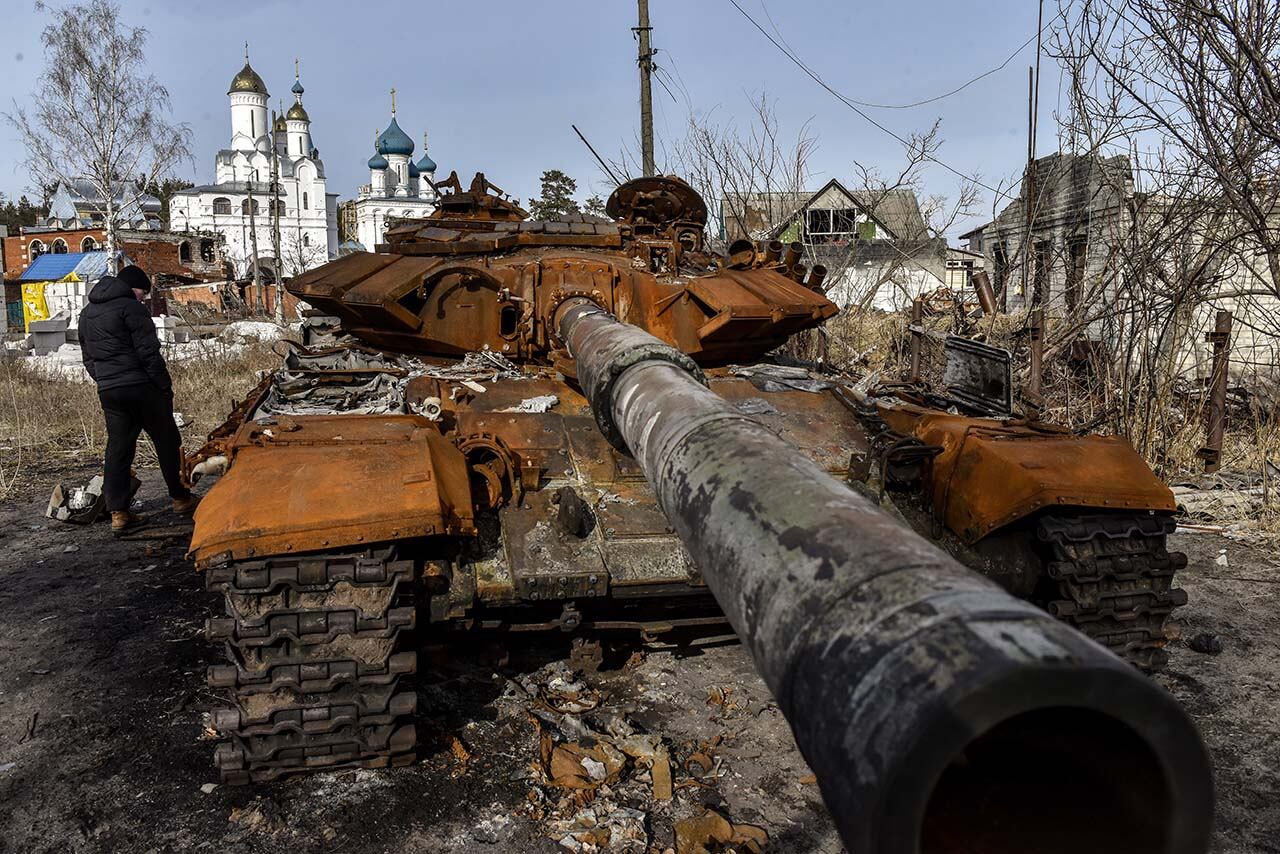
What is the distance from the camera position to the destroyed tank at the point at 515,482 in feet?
11.9

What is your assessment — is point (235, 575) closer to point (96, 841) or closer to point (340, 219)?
point (96, 841)

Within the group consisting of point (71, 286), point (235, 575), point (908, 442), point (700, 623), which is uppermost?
point (71, 286)

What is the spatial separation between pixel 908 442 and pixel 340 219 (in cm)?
7108

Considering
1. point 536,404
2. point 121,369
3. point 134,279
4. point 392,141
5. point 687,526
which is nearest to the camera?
point 687,526

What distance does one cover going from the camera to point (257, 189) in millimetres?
60750

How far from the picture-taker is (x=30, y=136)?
29250 millimetres

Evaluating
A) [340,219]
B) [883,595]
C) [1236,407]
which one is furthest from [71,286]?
[883,595]

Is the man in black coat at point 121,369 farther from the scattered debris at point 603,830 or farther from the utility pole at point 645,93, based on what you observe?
the utility pole at point 645,93

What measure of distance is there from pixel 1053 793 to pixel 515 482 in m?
3.23

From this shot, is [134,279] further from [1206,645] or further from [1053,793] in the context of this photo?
[1053,793]

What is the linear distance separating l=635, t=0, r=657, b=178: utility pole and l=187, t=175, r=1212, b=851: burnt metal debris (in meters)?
8.26

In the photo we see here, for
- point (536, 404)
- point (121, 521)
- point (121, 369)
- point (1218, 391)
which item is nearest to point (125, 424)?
point (121, 369)

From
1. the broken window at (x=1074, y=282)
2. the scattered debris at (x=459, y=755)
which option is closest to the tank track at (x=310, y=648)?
the scattered debris at (x=459, y=755)

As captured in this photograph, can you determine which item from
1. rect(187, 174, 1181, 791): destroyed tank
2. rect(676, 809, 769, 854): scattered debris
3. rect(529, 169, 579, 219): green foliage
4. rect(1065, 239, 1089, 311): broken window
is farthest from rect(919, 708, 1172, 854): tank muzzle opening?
rect(529, 169, 579, 219): green foliage
